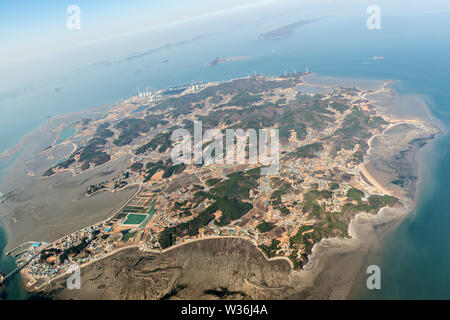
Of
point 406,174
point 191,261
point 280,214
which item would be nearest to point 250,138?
point 280,214

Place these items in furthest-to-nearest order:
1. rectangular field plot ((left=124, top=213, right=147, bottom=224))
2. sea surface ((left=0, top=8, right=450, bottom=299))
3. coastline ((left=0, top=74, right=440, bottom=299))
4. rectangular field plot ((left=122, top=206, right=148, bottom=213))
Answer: rectangular field plot ((left=122, top=206, right=148, bottom=213))
rectangular field plot ((left=124, top=213, right=147, bottom=224))
coastline ((left=0, top=74, right=440, bottom=299))
sea surface ((left=0, top=8, right=450, bottom=299))

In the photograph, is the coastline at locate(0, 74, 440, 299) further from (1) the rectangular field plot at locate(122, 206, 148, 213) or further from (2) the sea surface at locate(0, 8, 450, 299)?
(1) the rectangular field plot at locate(122, 206, 148, 213)

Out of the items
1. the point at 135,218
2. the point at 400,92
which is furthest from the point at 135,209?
the point at 400,92

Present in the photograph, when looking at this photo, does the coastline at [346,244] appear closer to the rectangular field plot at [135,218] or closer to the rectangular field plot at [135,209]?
the rectangular field plot at [135,218]

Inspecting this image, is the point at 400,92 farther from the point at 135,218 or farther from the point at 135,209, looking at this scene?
the point at 135,218

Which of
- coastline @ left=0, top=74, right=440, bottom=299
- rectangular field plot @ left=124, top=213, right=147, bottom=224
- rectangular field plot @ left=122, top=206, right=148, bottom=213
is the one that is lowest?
coastline @ left=0, top=74, right=440, bottom=299

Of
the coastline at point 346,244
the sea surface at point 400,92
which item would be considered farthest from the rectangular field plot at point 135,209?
the sea surface at point 400,92

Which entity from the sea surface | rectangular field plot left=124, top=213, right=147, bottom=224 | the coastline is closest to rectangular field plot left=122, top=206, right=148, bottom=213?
rectangular field plot left=124, top=213, right=147, bottom=224
